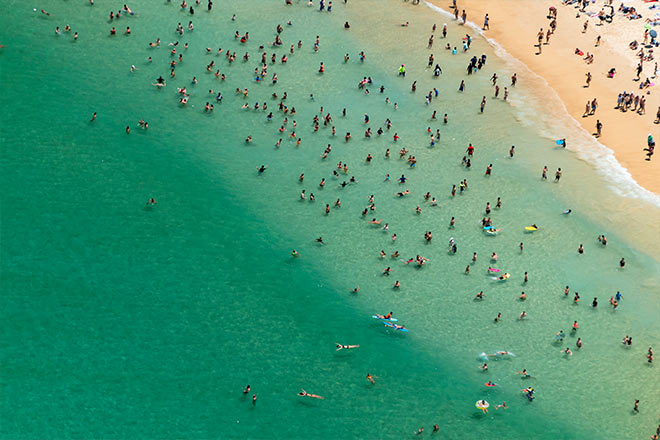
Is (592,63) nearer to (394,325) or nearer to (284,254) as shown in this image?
(284,254)

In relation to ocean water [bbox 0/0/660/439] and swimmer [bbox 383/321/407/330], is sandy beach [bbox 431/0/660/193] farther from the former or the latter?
swimmer [bbox 383/321/407/330]

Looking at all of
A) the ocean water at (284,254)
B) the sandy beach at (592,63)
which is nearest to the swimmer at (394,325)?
the ocean water at (284,254)

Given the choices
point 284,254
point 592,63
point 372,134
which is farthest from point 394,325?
point 592,63

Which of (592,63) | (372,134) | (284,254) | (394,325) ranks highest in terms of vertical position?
(592,63)

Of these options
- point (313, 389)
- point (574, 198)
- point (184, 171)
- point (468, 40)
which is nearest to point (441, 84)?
point (468, 40)

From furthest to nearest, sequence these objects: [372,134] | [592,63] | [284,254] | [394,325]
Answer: [592,63] < [372,134] < [284,254] < [394,325]

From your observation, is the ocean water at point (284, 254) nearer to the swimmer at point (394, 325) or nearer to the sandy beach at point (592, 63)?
the swimmer at point (394, 325)
